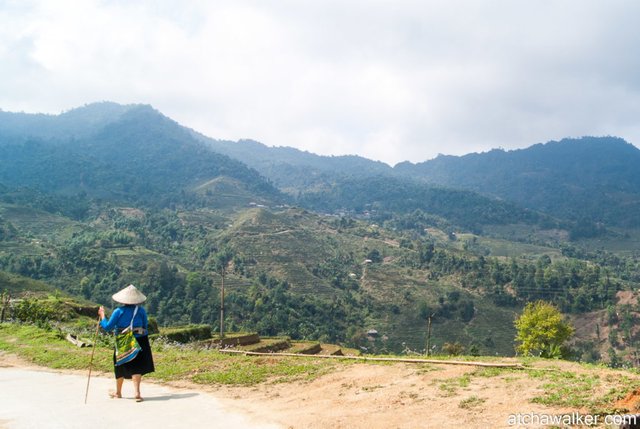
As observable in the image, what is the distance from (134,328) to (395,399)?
5424 millimetres

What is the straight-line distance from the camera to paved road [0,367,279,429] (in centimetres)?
774

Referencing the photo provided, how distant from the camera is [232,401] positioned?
9305mm

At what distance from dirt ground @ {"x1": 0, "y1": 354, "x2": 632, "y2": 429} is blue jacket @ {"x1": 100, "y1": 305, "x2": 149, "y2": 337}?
1977 mm

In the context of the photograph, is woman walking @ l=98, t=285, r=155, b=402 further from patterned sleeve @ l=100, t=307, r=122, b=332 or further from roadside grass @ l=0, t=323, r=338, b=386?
roadside grass @ l=0, t=323, r=338, b=386

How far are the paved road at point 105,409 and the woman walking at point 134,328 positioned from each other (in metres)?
0.46

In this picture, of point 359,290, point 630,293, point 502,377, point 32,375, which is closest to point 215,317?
point 359,290

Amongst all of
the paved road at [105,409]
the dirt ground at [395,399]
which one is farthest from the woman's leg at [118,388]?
the dirt ground at [395,399]

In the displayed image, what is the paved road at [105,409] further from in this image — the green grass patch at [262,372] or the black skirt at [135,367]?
the green grass patch at [262,372]

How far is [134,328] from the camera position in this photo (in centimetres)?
974

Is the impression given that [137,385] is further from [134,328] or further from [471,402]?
[471,402]

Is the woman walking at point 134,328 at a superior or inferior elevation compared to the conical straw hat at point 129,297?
inferior

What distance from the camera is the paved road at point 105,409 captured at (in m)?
7.74

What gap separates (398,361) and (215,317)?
243ft

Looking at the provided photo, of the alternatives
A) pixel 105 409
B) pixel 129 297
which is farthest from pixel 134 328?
pixel 105 409
